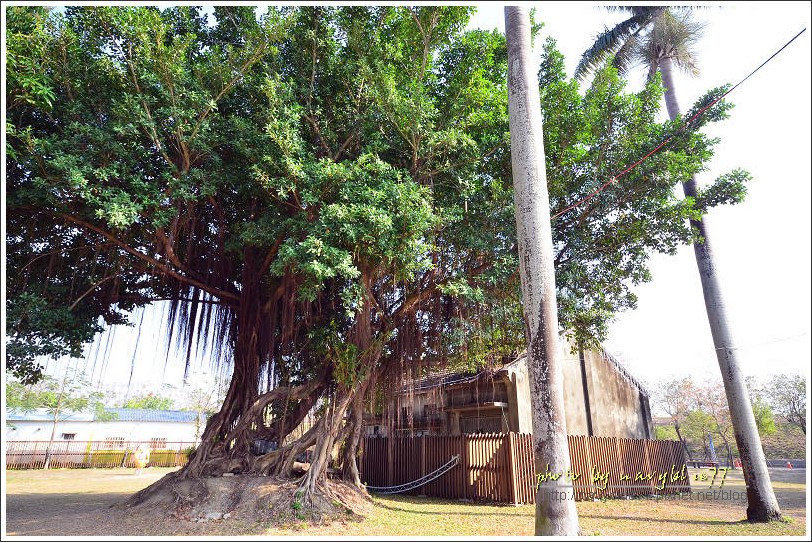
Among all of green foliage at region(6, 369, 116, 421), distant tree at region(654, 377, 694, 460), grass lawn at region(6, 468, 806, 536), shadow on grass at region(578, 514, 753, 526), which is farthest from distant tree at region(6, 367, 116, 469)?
distant tree at region(654, 377, 694, 460)

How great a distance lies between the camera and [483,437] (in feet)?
35.0

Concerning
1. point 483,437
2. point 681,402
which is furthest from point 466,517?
point 681,402

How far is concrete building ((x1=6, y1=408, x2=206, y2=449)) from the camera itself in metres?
26.2

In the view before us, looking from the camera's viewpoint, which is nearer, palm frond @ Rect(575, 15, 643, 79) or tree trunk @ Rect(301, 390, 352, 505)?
tree trunk @ Rect(301, 390, 352, 505)

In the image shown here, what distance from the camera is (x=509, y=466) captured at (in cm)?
994

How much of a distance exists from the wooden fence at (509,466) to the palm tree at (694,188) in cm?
316

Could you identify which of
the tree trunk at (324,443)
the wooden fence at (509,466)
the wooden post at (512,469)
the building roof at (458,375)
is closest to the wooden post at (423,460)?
the wooden fence at (509,466)

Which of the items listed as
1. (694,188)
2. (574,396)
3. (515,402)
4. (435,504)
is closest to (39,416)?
(435,504)

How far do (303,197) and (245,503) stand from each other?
15.9 feet

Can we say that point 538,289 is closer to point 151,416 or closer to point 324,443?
point 324,443

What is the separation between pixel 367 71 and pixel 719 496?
14068 mm

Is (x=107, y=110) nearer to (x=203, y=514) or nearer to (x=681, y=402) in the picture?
(x=203, y=514)

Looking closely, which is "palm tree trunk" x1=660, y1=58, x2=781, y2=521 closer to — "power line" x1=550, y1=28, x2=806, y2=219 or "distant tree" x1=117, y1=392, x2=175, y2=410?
"power line" x1=550, y1=28, x2=806, y2=219

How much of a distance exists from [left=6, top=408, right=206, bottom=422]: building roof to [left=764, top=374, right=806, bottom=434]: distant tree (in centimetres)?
3704
